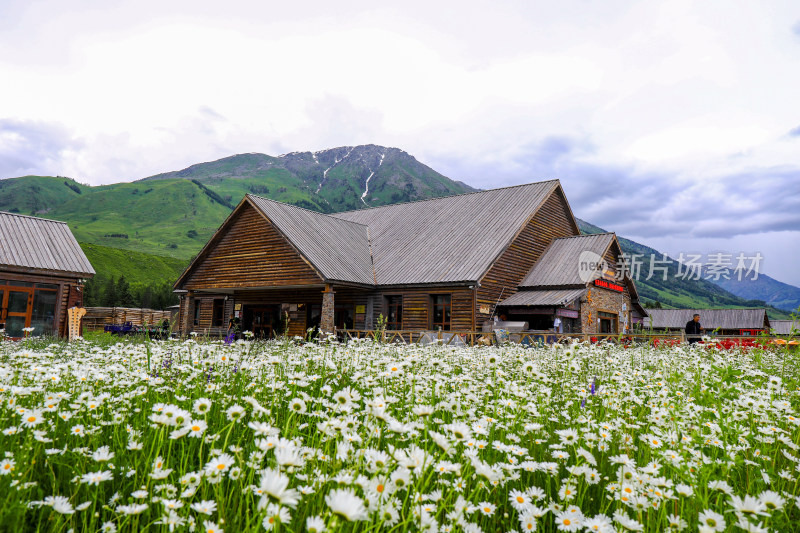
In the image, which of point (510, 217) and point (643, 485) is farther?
point (510, 217)

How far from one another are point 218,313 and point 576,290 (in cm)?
2349

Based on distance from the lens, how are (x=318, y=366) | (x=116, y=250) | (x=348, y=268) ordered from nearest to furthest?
(x=318, y=366) → (x=348, y=268) → (x=116, y=250)

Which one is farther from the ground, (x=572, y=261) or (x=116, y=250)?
(x=116, y=250)

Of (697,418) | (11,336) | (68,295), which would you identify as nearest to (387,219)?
(68,295)

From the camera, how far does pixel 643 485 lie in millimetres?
2992

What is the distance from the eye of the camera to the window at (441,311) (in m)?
24.9

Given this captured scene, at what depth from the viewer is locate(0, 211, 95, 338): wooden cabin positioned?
24375mm

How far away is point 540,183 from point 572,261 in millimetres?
6271

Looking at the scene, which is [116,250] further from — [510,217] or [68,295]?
[510,217]

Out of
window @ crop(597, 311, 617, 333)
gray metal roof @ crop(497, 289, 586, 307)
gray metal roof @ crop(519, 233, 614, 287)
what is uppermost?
gray metal roof @ crop(519, 233, 614, 287)

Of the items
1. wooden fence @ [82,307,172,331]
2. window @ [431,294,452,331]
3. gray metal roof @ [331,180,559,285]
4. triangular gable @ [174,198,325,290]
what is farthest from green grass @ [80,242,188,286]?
window @ [431,294,452,331]

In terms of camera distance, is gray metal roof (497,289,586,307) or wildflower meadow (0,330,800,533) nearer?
wildflower meadow (0,330,800,533)

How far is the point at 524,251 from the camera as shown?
91.7ft

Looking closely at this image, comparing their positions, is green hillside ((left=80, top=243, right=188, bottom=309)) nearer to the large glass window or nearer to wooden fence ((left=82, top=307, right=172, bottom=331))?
wooden fence ((left=82, top=307, right=172, bottom=331))
